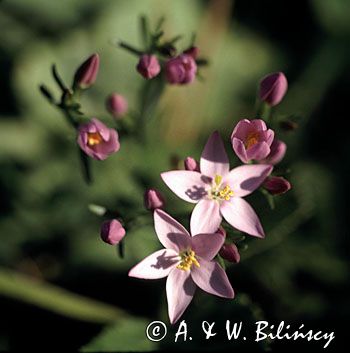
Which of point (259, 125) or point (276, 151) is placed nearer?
point (259, 125)

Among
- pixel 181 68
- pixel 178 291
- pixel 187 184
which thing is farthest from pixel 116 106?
pixel 178 291

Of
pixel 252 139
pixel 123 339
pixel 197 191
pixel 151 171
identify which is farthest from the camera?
pixel 151 171

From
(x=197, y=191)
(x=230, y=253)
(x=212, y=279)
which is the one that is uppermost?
(x=197, y=191)

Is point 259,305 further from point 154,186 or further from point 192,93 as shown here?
point 192,93

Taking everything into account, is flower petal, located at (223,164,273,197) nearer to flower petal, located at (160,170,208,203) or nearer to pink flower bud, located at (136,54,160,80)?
flower petal, located at (160,170,208,203)

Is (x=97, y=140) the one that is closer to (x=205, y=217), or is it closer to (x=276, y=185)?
(x=205, y=217)

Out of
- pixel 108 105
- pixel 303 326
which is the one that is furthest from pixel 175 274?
pixel 303 326
